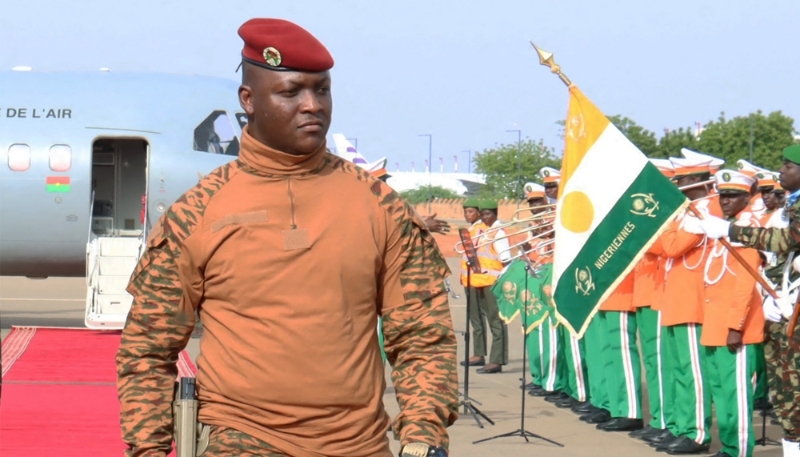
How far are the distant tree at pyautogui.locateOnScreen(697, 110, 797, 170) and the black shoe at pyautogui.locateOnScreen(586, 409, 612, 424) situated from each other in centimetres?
3317

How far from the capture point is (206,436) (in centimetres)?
286

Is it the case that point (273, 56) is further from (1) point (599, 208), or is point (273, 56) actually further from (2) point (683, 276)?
(2) point (683, 276)

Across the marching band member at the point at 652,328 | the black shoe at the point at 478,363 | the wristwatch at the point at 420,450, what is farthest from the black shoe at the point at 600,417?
the wristwatch at the point at 420,450

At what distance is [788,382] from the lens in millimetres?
7227

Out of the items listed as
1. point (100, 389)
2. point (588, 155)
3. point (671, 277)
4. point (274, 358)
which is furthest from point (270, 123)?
point (100, 389)

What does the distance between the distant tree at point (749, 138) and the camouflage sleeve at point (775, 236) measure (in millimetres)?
35724

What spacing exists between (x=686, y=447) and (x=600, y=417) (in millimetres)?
1568

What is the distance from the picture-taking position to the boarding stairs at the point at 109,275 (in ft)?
49.0

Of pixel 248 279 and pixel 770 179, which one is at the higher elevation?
pixel 770 179

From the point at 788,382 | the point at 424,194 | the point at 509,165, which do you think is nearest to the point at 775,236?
the point at 788,382

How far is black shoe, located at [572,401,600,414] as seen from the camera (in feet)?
33.6

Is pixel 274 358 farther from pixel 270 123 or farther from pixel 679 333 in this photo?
pixel 679 333

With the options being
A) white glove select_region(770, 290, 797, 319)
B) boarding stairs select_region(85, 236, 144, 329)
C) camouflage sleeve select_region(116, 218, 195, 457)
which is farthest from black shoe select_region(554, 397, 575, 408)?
camouflage sleeve select_region(116, 218, 195, 457)

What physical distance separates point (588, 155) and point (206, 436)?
4992 mm
